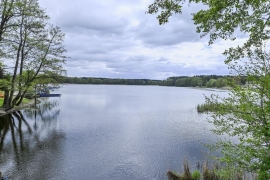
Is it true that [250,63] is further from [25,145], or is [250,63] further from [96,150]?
[25,145]

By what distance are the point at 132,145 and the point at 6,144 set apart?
310 inches

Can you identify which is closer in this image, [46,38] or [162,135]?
[162,135]

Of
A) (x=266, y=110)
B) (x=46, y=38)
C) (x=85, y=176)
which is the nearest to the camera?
(x=266, y=110)

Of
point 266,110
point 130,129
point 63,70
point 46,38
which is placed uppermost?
point 46,38

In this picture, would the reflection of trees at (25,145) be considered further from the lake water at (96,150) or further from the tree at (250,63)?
the tree at (250,63)

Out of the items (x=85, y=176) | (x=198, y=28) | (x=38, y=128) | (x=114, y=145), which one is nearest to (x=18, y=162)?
(x=85, y=176)

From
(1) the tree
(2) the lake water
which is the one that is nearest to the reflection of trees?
(2) the lake water

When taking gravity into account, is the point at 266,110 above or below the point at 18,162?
above

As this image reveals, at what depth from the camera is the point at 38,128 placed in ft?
64.6

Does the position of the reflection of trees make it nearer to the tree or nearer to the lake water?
the lake water

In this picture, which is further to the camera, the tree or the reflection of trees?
the reflection of trees

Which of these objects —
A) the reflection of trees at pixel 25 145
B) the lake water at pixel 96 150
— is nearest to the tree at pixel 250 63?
the lake water at pixel 96 150

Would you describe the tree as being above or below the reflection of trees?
above

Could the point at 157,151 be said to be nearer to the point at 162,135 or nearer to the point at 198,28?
the point at 162,135
